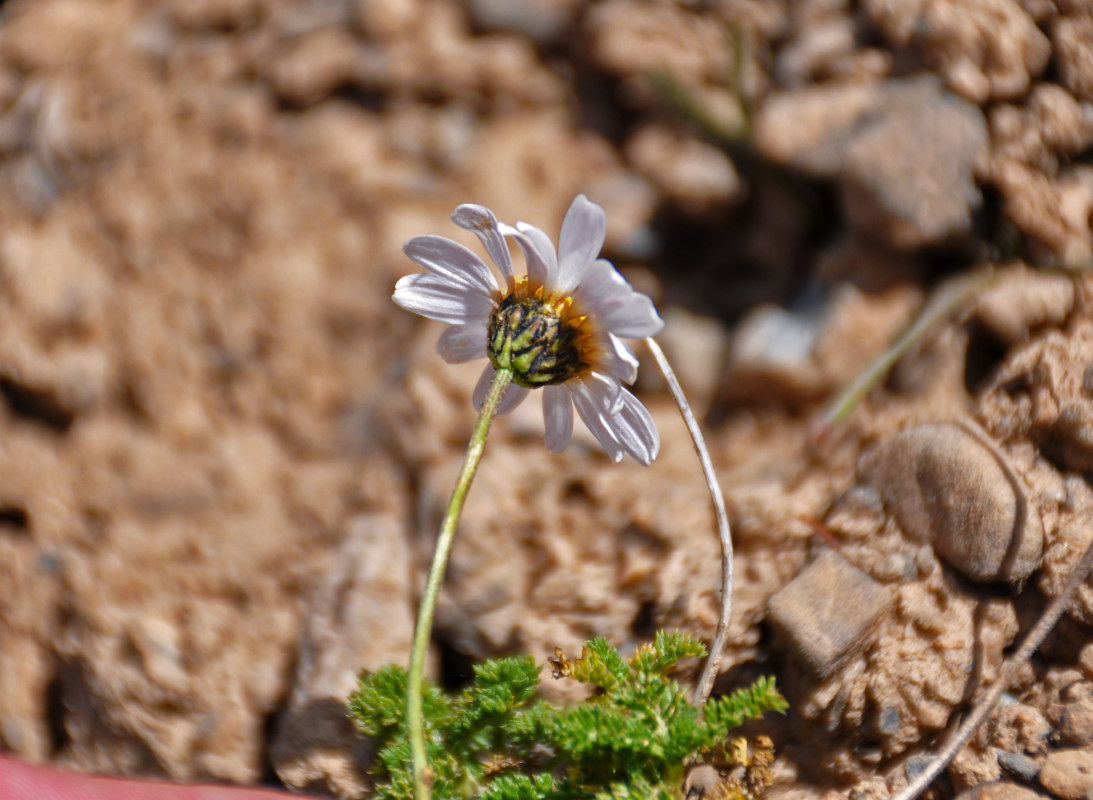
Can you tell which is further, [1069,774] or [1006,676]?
[1006,676]

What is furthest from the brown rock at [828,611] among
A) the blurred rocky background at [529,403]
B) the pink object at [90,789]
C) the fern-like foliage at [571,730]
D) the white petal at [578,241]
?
the pink object at [90,789]

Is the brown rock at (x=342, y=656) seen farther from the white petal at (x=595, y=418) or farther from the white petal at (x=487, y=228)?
the white petal at (x=487, y=228)

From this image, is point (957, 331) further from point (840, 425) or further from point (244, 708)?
point (244, 708)

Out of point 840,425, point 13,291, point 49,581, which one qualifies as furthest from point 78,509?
point 840,425

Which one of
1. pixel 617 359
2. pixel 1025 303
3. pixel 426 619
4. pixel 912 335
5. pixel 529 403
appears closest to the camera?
pixel 426 619

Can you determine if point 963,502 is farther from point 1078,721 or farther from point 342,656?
point 342,656

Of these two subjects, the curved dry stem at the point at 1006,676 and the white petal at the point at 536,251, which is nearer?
the white petal at the point at 536,251

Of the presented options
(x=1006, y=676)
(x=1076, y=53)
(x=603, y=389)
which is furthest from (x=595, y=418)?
→ (x=1076, y=53)
